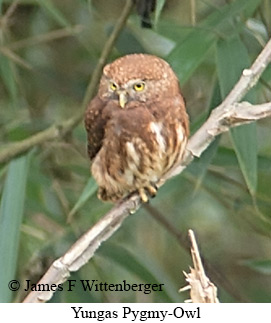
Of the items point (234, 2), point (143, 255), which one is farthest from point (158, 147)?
point (143, 255)

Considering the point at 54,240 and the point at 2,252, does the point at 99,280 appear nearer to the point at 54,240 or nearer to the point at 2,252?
the point at 54,240

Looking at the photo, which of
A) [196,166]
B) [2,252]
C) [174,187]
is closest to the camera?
[2,252]

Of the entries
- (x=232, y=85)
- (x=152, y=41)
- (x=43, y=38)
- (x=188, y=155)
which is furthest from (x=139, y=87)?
(x=43, y=38)

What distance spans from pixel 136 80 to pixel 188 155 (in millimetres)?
176

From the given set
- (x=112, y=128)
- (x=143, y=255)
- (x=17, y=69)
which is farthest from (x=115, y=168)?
(x=17, y=69)

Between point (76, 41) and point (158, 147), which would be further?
point (76, 41)

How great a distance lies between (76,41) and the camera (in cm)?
330

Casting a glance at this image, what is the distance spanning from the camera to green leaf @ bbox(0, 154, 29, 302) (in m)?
2.25

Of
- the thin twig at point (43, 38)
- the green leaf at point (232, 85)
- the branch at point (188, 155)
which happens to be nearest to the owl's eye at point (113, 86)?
the branch at point (188, 155)

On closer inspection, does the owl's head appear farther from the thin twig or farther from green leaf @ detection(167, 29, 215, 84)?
the thin twig
